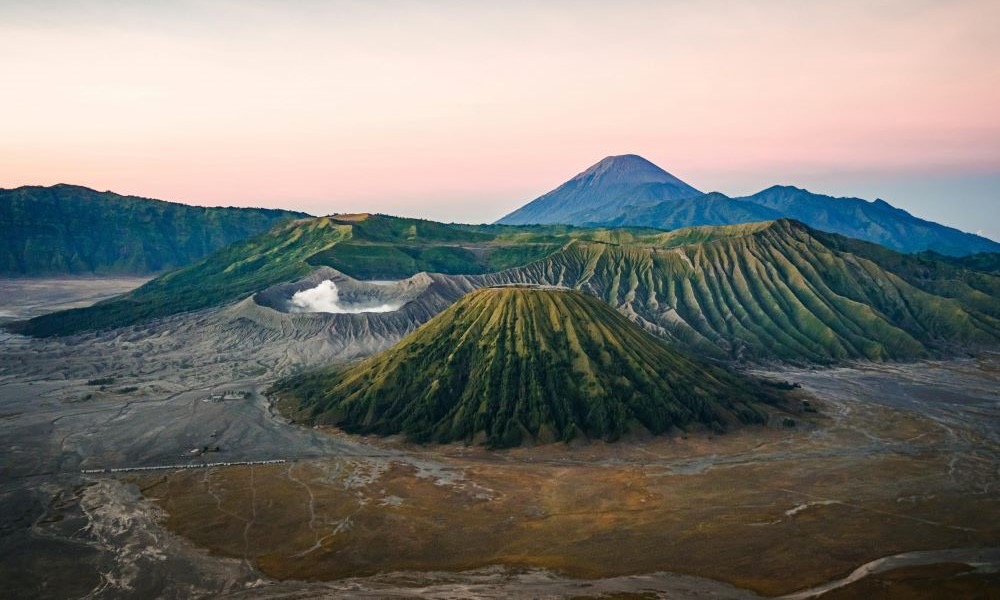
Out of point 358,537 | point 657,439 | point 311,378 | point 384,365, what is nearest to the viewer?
point 358,537

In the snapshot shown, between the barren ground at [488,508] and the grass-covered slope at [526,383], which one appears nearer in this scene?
the barren ground at [488,508]

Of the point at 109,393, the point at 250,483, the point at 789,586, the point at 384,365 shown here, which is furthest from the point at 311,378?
the point at 789,586

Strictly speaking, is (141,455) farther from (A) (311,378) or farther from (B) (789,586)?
(B) (789,586)

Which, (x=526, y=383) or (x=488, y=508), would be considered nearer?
(x=488, y=508)

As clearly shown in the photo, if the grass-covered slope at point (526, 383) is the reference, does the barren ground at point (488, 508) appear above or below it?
below

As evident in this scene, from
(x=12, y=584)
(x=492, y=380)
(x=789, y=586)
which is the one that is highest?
(x=492, y=380)

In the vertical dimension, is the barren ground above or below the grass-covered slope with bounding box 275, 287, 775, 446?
below

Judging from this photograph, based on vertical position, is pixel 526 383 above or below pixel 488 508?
above

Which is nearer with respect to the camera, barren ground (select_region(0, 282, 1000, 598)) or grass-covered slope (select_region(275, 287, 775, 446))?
barren ground (select_region(0, 282, 1000, 598))
